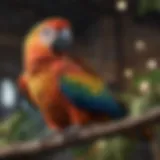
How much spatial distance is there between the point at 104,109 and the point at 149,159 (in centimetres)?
14

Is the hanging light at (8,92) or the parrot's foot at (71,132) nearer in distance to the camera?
the parrot's foot at (71,132)

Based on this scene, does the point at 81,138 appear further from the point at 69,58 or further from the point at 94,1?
the point at 94,1

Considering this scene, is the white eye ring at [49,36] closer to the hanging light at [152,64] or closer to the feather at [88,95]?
the feather at [88,95]

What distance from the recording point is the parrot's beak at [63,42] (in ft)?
3.46

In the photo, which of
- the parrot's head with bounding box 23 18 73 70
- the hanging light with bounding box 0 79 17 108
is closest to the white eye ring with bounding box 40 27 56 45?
the parrot's head with bounding box 23 18 73 70

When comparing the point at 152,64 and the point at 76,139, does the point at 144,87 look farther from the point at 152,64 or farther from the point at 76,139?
the point at 76,139

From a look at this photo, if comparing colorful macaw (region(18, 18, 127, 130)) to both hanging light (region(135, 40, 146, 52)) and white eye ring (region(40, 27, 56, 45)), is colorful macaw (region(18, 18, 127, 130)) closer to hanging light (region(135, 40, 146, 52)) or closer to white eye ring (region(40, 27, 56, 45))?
white eye ring (region(40, 27, 56, 45))

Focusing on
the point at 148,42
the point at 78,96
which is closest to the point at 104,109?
the point at 78,96

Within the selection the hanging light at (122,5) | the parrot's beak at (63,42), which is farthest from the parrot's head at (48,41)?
the hanging light at (122,5)

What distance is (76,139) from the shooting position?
3.20 ft

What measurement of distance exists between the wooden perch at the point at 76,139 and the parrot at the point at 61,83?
0.14 ft

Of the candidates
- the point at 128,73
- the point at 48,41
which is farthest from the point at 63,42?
the point at 128,73

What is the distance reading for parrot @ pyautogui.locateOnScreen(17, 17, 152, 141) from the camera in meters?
1.04

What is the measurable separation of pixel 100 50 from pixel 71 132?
7.7 inches
